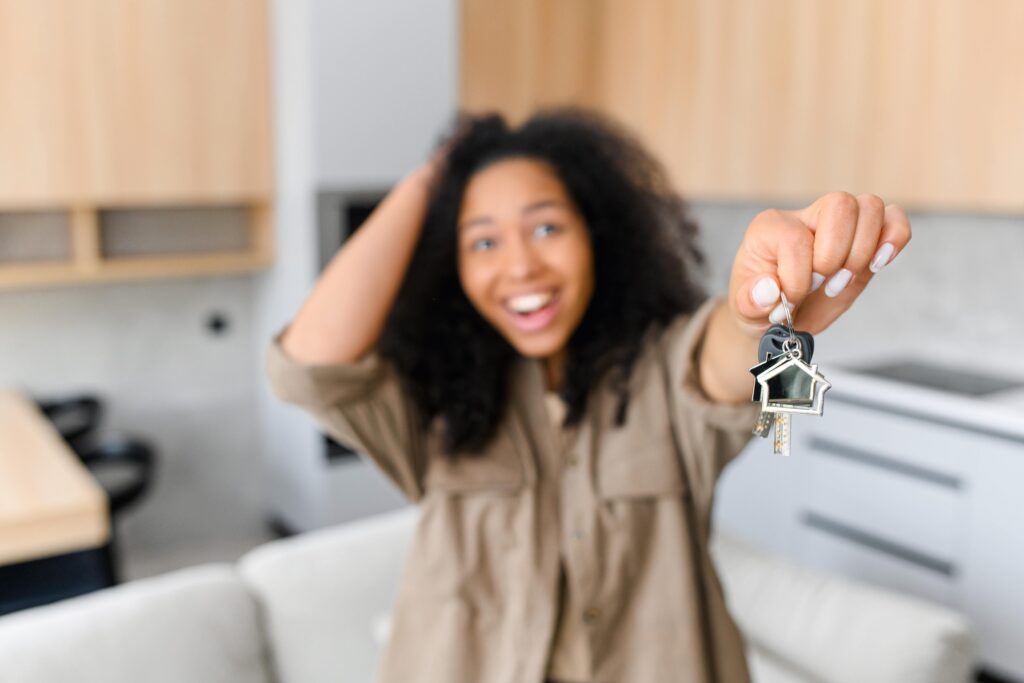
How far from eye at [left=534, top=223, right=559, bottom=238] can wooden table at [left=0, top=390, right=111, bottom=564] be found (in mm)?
1176

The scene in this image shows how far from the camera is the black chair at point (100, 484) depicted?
1.84 meters

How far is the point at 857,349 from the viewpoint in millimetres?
2822

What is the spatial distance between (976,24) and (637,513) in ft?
5.24

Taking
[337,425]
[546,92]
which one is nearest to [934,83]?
[546,92]

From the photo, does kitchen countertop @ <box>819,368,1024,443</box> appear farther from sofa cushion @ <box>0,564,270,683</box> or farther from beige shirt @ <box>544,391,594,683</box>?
sofa cushion @ <box>0,564,270,683</box>

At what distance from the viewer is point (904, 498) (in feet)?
7.75

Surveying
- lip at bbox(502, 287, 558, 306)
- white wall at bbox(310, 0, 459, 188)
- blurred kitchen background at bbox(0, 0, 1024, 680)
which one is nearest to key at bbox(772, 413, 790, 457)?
lip at bbox(502, 287, 558, 306)

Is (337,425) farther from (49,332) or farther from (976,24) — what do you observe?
(49,332)

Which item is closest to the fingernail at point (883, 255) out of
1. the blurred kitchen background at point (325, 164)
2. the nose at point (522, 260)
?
the nose at point (522, 260)

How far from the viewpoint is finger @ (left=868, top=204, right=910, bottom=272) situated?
1.68 feet

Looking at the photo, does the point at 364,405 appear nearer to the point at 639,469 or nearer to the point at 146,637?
the point at 639,469

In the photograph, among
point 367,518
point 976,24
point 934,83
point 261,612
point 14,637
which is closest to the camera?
point 14,637

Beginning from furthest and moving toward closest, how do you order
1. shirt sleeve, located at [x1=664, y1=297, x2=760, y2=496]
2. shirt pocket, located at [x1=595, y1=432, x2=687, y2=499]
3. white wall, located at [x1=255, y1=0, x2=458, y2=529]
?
white wall, located at [x1=255, y1=0, x2=458, y2=529]
shirt pocket, located at [x1=595, y1=432, x2=687, y2=499]
shirt sleeve, located at [x1=664, y1=297, x2=760, y2=496]

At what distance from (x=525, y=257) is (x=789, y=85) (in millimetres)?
1848
